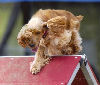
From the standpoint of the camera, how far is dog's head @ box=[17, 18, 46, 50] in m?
7.29

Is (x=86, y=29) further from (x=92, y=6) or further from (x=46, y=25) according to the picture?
(x=46, y=25)

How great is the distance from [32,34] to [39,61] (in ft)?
1.14

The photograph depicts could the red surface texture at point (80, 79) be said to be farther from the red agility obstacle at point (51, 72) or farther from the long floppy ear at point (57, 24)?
the long floppy ear at point (57, 24)

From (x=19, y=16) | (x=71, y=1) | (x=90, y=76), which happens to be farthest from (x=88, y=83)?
(x=19, y=16)

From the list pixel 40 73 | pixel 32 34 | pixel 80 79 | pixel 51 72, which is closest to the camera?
pixel 51 72

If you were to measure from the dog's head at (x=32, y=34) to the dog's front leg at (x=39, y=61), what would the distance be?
15 centimetres

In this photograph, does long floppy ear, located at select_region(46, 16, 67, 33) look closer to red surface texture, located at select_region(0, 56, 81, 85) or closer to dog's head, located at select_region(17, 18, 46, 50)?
dog's head, located at select_region(17, 18, 46, 50)

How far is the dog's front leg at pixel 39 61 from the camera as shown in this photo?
23.7 ft

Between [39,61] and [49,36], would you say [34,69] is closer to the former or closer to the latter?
[39,61]

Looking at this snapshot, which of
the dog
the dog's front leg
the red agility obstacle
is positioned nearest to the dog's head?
the dog

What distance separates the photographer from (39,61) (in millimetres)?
7438

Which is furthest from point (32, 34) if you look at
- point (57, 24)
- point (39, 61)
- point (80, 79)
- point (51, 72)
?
point (80, 79)

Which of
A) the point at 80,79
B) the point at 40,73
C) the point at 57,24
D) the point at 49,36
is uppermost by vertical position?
the point at 57,24

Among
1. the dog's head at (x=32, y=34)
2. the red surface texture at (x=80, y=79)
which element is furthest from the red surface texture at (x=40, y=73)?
the red surface texture at (x=80, y=79)
